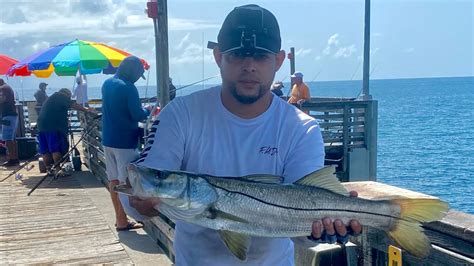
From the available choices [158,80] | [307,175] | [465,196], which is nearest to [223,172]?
[307,175]

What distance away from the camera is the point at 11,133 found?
1315 centimetres

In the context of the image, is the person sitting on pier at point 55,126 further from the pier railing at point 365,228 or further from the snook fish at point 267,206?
the snook fish at point 267,206

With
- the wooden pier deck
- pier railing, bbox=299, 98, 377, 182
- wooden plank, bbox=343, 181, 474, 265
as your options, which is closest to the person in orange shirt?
pier railing, bbox=299, 98, 377, 182

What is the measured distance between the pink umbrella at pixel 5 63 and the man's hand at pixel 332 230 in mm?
15782

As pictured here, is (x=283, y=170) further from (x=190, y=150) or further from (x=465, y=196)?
(x=465, y=196)

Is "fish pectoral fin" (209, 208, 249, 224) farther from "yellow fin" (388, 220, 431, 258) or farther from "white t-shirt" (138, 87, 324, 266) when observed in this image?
"yellow fin" (388, 220, 431, 258)

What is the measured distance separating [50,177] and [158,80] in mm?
5653

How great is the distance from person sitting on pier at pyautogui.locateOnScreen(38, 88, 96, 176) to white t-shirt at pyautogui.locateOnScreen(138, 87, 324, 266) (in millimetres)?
9119

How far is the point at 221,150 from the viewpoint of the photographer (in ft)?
8.70

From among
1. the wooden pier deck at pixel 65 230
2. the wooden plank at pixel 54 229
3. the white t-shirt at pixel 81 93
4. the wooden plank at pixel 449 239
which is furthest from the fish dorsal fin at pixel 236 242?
the white t-shirt at pixel 81 93

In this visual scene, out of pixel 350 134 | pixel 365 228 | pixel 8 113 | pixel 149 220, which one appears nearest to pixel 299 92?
pixel 350 134

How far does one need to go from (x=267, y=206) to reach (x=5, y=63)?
54.6 ft

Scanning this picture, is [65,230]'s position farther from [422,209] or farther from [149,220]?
[422,209]

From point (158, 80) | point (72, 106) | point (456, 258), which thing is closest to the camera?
point (456, 258)
